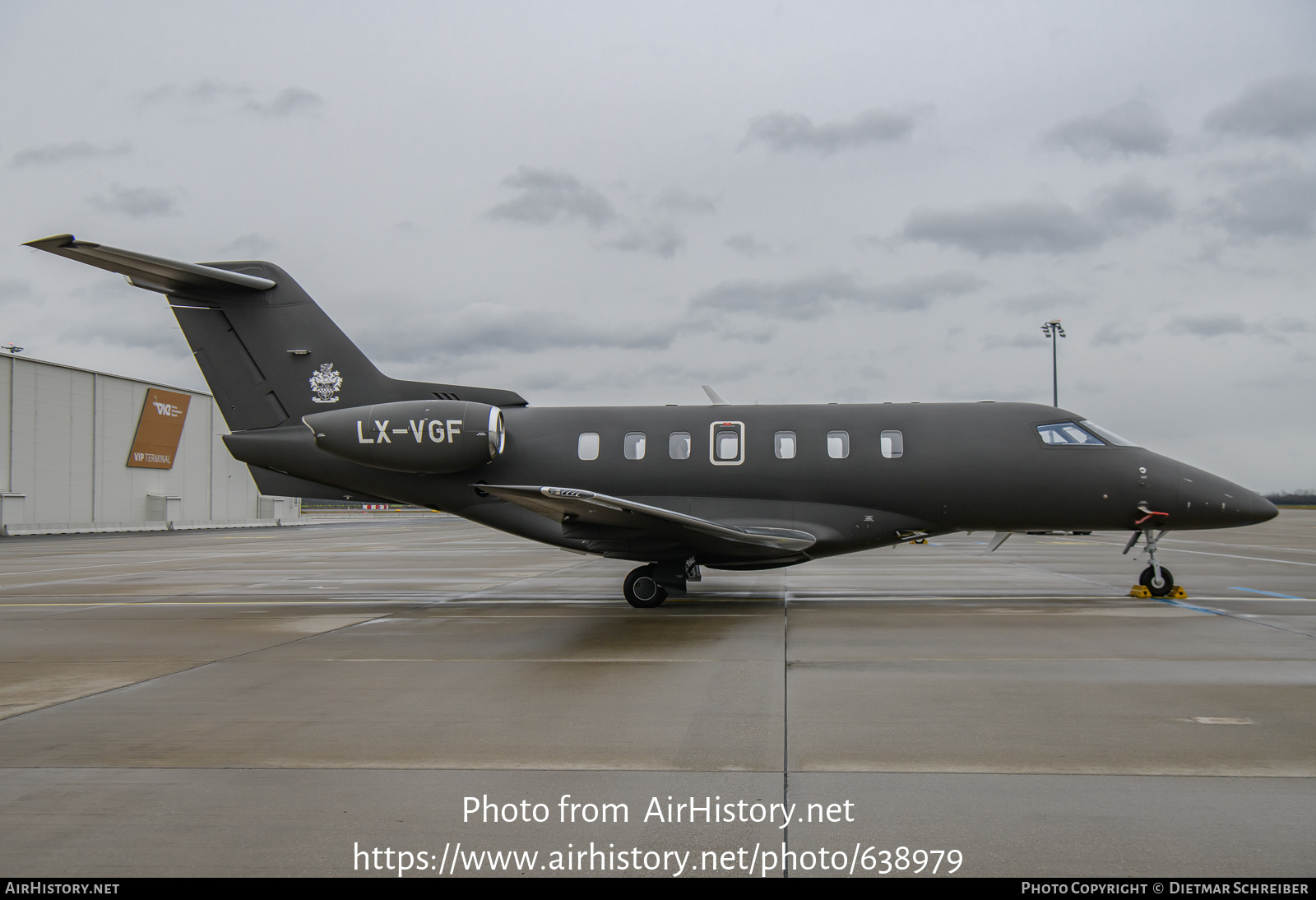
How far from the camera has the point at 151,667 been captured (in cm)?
823

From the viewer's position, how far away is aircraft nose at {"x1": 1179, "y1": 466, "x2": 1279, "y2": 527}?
11.9 meters

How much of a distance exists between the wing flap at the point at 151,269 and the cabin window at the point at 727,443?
731 centimetres

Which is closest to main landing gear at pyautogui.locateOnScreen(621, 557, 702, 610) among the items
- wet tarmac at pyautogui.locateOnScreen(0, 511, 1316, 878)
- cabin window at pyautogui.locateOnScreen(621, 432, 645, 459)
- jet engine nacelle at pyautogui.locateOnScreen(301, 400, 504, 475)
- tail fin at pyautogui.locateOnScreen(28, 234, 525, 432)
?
wet tarmac at pyautogui.locateOnScreen(0, 511, 1316, 878)

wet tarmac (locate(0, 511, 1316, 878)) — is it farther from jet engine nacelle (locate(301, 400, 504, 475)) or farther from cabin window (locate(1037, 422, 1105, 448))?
cabin window (locate(1037, 422, 1105, 448))

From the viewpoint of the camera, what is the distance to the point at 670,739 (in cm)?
553

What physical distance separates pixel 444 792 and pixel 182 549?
28530 mm

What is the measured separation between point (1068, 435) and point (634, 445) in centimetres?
640

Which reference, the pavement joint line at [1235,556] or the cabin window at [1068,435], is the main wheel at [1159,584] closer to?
the cabin window at [1068,435]

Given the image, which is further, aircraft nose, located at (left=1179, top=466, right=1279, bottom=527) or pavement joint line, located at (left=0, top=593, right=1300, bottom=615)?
pavement joint line, located at (left=0, top=593, right=1300, bottom=615)

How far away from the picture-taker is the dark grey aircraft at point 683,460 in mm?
11914

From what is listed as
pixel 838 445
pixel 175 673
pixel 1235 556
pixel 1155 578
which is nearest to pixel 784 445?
pixel 838 445

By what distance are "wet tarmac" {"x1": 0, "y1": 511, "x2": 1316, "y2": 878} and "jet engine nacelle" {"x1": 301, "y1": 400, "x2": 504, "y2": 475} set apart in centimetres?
223

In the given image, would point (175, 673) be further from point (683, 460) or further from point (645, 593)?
point (683, 460)
